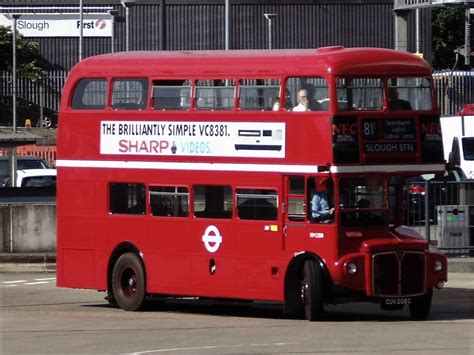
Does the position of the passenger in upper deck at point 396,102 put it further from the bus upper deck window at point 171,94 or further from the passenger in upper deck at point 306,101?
the bus upper deck window at point 171,94

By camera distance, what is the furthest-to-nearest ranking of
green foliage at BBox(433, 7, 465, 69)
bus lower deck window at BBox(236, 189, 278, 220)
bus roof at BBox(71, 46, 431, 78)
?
green foliage at BBox(433, 7, 465, 69), bus lower deck window at BBox(236, 189, 278, 220), bus roof at BBox(71, 46, 431, 78)

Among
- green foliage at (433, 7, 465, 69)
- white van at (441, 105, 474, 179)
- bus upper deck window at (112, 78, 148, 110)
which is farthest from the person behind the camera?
green foliage at (433, 7, 465, 69)

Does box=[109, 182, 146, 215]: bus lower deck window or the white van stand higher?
the white van

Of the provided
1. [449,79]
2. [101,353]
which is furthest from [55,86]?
[101,353]

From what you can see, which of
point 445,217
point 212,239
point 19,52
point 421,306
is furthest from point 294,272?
point 19,52

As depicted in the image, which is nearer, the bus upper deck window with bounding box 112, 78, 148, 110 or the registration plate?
the registration plate

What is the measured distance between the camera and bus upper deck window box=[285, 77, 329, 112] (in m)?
17.8

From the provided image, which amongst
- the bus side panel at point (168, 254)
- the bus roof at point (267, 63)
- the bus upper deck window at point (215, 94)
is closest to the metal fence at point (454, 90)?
the bus roof at point (267, 63)

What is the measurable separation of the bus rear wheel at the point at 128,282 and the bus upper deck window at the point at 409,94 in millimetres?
4406

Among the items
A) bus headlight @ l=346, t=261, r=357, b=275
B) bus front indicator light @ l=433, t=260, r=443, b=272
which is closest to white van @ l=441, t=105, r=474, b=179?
bus front indicator light @ l=433, t=260, r=443, b=272

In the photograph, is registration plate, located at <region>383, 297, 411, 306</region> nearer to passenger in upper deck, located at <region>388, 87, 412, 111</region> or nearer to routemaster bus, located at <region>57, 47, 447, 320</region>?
routemaster bus, located at <region>57, 47, 447, 320</region>

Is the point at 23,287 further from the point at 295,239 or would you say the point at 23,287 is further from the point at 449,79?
the point at 449,79

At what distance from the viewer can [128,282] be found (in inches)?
787

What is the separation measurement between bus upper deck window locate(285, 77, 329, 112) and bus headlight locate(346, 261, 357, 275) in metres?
2.01
